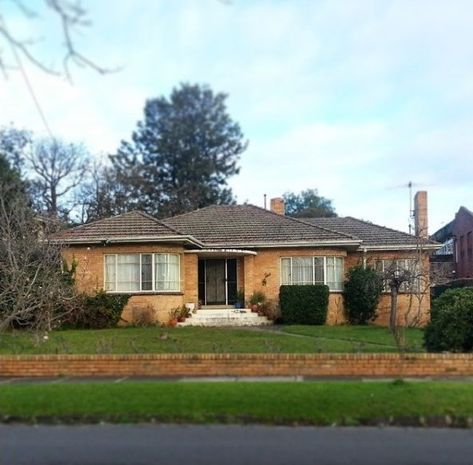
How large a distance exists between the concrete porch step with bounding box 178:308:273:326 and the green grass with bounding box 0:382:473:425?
1404cm

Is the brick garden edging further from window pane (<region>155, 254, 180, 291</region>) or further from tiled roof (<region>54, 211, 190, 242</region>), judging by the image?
window pane (<region>155, 254, 180, 291</region>)

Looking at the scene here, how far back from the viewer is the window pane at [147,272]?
80.7ft

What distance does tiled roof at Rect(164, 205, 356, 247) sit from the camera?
26672mm

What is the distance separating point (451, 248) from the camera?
165ft

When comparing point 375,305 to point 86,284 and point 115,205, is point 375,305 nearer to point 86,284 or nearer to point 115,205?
point 86,284

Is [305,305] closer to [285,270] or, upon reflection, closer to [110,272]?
[285,270]

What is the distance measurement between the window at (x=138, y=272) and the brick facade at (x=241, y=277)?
0.22 m

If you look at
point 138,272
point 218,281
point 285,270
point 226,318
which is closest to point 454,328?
point 226,318

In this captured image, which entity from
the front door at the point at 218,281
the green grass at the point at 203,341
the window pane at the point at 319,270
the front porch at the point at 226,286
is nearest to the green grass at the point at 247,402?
the green grass at the point at 203,341

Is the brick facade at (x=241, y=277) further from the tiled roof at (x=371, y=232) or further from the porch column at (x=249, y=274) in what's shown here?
the tiled roof at (x=371, y=232)

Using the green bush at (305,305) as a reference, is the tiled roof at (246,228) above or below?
above

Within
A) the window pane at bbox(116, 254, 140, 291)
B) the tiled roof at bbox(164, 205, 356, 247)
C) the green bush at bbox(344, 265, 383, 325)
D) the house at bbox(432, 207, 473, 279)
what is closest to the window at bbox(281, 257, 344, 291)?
the green bush at bbox(344, 265, 383, 325)

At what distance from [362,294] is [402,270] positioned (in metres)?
1.78

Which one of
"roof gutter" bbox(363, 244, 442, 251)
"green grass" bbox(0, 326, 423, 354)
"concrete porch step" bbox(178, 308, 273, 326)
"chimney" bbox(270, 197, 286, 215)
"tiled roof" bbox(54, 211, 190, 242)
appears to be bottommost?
"green grass" bbox(0, 326, 423, 354)
